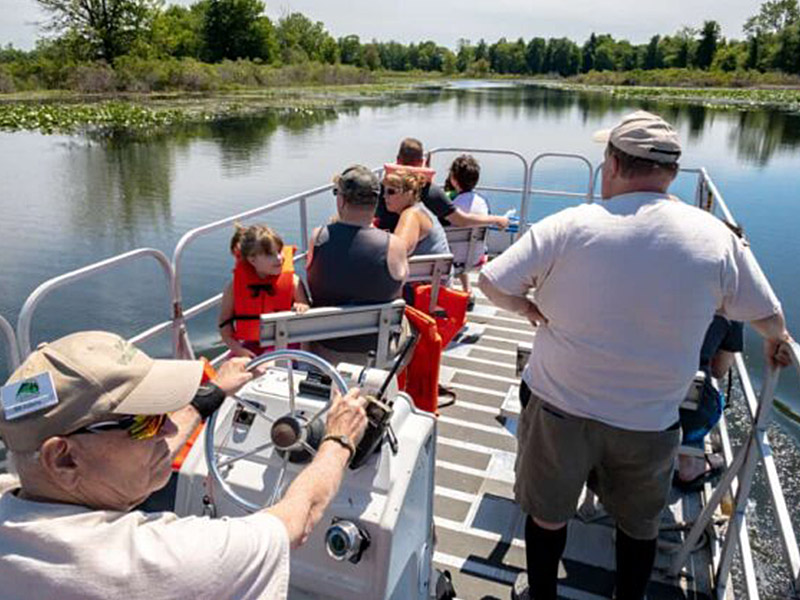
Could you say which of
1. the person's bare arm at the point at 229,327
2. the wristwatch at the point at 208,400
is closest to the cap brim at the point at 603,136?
the wristwatch at the point at 208,400

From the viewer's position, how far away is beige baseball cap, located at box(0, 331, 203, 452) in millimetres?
1101

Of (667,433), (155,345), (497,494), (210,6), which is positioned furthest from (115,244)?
(210,6)

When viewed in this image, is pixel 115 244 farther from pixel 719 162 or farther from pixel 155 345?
pixel 719 162

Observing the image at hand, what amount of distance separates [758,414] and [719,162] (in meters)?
21.8

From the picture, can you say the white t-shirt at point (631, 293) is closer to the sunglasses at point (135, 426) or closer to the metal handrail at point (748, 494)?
the metal handrail at point (748, 494)

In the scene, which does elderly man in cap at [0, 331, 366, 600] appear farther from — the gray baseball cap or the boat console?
the gray baseball cap

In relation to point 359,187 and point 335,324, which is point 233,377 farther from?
point 359,187

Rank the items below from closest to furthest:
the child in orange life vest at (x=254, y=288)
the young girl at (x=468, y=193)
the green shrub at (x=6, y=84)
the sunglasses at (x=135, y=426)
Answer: the sunglasses at (x=135, y=426)
the child in orange life vest at (x=254, y=288)
the young girl at (x=468, y=193)
the green shrub at (x=6, y=84)

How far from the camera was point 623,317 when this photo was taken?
6.04 ft

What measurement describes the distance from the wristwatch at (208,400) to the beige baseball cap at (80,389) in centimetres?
58

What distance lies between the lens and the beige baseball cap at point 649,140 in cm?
185

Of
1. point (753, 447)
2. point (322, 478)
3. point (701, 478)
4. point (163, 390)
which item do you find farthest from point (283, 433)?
point (701, 478)

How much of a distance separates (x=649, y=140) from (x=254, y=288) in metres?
2.27

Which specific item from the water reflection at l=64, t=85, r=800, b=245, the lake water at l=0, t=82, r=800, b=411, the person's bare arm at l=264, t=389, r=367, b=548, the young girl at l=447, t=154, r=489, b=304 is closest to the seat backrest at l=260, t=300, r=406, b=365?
the person's bare arm at l=264, t=389, r=367, b=548
